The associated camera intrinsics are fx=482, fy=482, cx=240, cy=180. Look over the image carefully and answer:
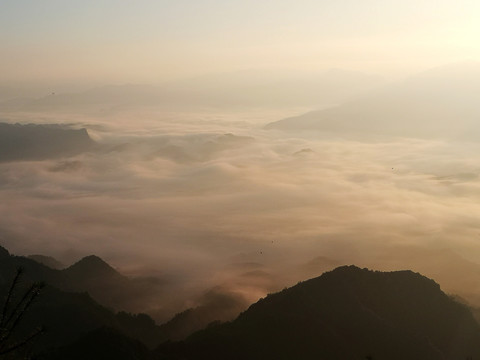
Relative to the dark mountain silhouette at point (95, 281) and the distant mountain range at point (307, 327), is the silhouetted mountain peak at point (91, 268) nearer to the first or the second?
the dark mountain silhouette at point (95, 281)

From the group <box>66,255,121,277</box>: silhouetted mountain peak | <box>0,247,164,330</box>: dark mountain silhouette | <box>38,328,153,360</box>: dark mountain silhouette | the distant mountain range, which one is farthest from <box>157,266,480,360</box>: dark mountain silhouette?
<box>66,255,121,277</box>: silhouetted mountain peak

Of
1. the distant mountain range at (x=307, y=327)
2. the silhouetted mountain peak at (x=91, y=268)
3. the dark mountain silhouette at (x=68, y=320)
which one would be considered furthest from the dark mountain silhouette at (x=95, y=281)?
the distant mountain range at (x=307, y=327)

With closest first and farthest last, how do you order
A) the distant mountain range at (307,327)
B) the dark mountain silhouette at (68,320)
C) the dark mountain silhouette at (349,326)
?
1. the distant mountain range at (307,327)
2. the dark mountain silhouette at (349,326)
3. the dark mountain silhouette at (68,320)

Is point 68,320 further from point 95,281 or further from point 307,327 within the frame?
point 95,281

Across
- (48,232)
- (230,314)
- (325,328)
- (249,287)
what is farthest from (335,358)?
(48,232)

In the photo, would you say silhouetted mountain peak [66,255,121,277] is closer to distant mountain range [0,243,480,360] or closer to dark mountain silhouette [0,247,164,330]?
dark mountain silhouette [0,247,164,330]

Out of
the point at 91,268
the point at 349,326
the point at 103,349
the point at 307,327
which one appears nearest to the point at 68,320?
the point at 103,349
